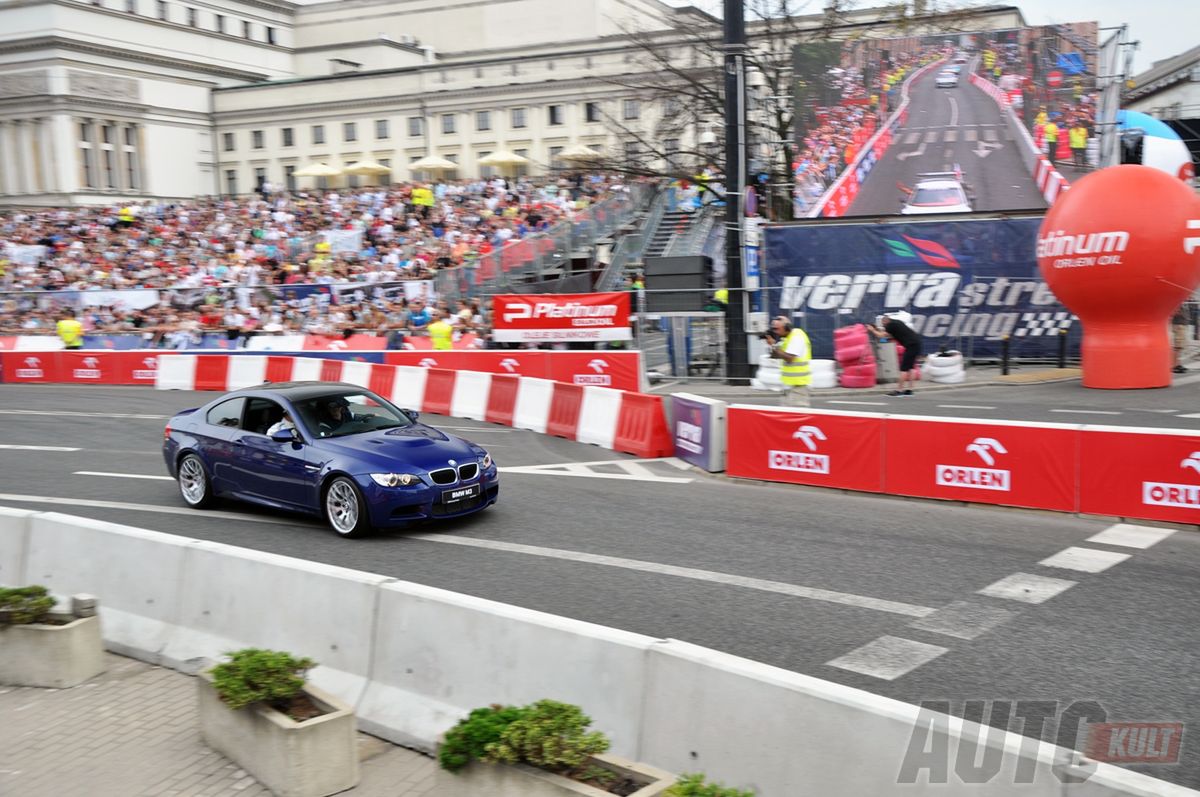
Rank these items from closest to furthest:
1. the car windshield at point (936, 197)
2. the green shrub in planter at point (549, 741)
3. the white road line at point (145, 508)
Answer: the green shrub in planter at point (549, 741)
the white road line at point (145, 508)
the car windshield at point (936, 197)

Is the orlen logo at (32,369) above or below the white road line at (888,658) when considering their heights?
above

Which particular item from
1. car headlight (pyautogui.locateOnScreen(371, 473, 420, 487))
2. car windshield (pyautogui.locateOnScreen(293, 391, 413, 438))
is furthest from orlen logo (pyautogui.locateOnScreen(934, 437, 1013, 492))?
car windshield (pyautogui.locateOnScreen(293, 391, 413, 438))

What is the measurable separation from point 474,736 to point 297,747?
1.27 meters

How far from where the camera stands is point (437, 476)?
10953 millimetres

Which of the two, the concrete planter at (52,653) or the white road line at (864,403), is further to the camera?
the white road line at (864,403)

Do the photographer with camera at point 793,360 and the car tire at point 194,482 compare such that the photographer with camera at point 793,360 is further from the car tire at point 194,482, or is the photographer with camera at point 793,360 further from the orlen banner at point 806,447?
the car tire at point 194,482

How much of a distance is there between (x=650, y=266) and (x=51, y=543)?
1842cm

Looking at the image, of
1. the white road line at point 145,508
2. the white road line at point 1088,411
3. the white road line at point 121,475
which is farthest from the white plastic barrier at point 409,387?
the white road line at point 1088,411

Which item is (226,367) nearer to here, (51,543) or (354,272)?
(354,272)

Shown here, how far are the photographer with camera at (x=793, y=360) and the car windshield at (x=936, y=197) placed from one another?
519 inches

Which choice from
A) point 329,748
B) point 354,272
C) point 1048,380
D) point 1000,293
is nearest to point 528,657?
point 329,748

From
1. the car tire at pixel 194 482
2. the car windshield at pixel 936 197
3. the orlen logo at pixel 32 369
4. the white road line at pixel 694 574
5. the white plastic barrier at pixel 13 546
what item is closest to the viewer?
the white road line at pixel 694 574

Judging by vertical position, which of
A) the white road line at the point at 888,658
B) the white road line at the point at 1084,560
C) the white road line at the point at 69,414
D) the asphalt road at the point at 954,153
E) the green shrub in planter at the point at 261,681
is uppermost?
the asphalt road at the point at 954,153

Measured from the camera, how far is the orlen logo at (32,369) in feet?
97.3
